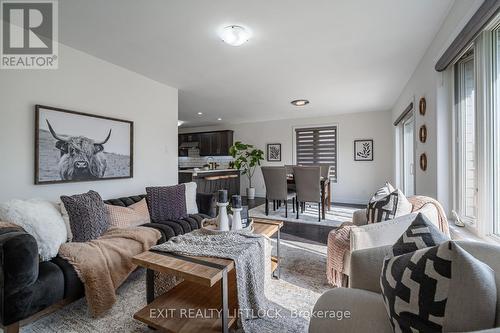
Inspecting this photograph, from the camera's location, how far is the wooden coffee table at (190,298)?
125 cm

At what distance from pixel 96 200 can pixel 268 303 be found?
182 centimetres

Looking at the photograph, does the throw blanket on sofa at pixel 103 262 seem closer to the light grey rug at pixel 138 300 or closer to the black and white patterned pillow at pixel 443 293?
the light grey rug at pixel 138 300

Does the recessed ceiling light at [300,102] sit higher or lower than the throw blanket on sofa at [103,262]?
higher

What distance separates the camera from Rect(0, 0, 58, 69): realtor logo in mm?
1884

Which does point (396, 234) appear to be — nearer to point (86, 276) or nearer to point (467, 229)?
point (467, 229)

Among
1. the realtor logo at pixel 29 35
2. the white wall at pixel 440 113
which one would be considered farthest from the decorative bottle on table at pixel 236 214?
the realtor logo at pixel 29 35

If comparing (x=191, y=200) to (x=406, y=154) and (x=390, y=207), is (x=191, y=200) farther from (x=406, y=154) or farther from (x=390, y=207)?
(x=406, y=154)

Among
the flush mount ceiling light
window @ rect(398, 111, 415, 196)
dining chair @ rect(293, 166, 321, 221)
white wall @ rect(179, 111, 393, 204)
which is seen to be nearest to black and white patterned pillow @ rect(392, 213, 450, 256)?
the flush mount ceiling light

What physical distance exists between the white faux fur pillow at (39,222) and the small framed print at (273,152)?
5.45 meters

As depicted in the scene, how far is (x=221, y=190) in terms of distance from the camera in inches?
67.9

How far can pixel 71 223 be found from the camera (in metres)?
1.92

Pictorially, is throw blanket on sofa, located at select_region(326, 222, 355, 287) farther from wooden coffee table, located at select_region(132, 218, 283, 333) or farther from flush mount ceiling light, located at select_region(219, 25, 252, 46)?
flush mount ceiling light, located at select_region(219, 25, 252, 46)

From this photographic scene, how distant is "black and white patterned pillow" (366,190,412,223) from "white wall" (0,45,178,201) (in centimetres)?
293

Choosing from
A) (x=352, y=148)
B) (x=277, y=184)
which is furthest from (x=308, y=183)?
(x=352, y=148)
